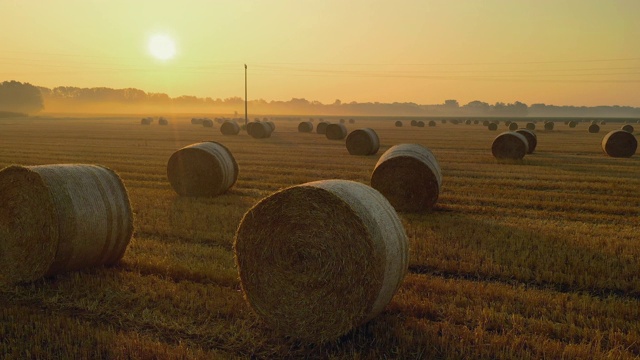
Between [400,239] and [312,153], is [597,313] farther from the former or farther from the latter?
[312,153]

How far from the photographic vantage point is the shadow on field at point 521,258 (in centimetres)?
782

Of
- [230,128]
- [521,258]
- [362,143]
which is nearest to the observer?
[521,258]

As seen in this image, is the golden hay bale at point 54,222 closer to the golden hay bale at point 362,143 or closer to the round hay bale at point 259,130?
the golden hay bale at point 362,143

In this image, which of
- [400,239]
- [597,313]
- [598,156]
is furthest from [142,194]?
[598,156]

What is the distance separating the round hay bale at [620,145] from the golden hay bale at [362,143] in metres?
12.5

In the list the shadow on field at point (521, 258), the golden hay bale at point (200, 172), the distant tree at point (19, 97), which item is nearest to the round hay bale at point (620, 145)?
the shadow on field at point (521, 258)

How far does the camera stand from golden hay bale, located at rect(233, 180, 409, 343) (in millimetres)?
5945

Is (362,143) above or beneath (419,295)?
above

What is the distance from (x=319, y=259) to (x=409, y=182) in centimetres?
746

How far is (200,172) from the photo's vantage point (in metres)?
15.1

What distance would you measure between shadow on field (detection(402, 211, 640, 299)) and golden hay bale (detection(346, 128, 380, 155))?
15.7m

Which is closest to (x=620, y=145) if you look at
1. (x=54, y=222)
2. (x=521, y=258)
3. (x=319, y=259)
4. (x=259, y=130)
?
(x=521, y=258)

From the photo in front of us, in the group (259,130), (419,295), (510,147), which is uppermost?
(259,130)

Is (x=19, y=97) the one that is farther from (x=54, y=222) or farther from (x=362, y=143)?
(x=54, y=222)
